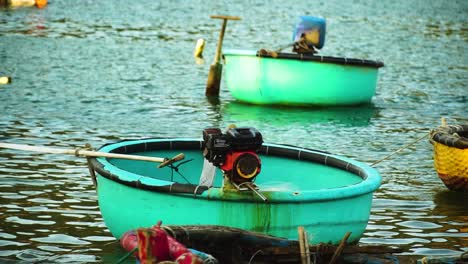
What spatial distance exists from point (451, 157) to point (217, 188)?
183 inches

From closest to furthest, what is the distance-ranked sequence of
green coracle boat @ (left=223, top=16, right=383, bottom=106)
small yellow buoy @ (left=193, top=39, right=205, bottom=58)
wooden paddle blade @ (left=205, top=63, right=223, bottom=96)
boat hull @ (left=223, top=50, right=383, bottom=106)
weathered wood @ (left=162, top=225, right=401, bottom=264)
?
weathered wood @ (left=162, top=225, right=401, bottom=264), green coracle boat @ (left=223, top=16, right=383, bottom=106), boat hull @ (left=223, top=50, right=383, bottom=106), wooden paddle blade @ (left=205, top=63, right=223, bottom=96), small yellow buoy @ (left=193, top=39, right=205, bottom=58)

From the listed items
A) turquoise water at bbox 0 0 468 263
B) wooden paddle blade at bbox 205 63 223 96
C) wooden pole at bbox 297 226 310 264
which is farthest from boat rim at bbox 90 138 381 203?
wooden paddle blade at bbox 205 63 223 96

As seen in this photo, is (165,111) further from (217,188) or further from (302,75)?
(217,188)

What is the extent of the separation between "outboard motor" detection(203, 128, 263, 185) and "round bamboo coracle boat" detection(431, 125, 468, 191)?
4283 mm

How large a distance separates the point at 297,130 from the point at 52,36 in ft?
57.6

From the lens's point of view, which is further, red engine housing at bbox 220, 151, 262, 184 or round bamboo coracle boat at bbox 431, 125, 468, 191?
round bamboo coracle boat at bbox 431, 125, 468, 191

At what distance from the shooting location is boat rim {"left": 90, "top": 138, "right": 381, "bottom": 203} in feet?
32.2

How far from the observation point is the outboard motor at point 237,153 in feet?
32.2

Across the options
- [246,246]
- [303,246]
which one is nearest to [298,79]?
[246,246]

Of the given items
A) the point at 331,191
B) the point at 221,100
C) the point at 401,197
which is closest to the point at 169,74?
the point at 221,100

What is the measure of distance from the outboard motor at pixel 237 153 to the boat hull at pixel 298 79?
11158 millimetres

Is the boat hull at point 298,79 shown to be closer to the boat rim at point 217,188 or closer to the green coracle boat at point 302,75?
the green coracle boat at point 302,75

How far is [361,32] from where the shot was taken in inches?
1710

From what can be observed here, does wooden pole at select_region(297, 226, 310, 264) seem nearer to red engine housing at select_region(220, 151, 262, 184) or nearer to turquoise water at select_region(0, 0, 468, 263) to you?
red engine housing at select_region(220, 151, 262, 184)
